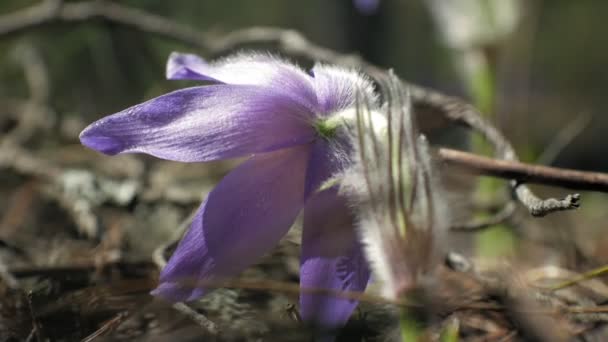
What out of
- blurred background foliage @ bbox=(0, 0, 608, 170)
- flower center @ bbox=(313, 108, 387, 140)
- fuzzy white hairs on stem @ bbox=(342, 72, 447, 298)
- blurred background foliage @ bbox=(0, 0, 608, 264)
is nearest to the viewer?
fuzzy white hairs on stem @ bbox=(342, 72, 447, 298)

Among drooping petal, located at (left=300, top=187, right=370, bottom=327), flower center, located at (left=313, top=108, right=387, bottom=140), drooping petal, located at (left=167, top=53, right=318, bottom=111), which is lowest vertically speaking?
drooping petal, located at (left=300, top=187, right=370, bottom=327)

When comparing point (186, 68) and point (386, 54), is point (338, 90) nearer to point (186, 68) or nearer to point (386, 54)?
point (186, 68)

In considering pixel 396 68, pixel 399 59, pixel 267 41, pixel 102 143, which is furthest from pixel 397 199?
pixel 399 59

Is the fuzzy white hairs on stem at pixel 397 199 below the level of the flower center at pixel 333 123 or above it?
below

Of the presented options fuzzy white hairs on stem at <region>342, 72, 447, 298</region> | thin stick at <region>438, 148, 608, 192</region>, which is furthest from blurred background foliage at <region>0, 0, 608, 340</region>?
fuzzy white hairs on stem at <region>342, 72, 447, 298</region>

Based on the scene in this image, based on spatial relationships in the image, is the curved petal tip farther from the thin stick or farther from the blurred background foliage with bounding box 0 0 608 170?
the blurred background foliage with bounding box 0 0 608 170

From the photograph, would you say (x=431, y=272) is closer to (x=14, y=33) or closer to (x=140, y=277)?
(x=140, y=277)

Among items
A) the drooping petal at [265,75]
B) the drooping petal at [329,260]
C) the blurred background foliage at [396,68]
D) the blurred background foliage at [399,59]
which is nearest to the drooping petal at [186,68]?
the drooping petal at [265,75]

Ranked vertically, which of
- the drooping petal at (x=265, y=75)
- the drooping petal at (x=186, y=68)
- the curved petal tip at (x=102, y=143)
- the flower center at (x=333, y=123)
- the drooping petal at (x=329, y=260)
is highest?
the drooping petal at (x=186, y=68)

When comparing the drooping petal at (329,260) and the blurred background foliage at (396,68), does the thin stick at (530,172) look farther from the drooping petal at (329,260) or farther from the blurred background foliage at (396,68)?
the blurred background foliage at (396,68)
